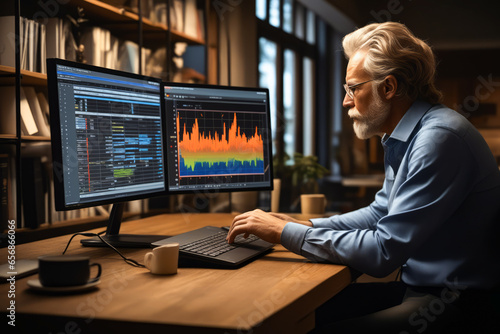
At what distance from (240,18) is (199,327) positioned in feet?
10.9

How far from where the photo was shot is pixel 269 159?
6.59 feet

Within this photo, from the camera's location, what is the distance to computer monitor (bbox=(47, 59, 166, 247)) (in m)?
1.33

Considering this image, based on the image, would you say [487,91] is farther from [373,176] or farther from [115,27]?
[115,27]

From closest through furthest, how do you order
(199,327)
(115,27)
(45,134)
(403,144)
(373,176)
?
(199,327) → (403,144) → (45,134) → (115,27) → (373,176)

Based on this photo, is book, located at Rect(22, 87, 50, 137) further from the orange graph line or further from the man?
the man

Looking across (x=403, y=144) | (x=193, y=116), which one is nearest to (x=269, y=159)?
(x=193, y=116)

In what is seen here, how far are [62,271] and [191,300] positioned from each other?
0.88 ft

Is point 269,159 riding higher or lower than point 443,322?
higher

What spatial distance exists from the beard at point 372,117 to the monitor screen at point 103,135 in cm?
66

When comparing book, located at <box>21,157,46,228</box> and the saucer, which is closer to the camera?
the saucer

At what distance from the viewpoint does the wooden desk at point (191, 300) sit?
34.9 inches

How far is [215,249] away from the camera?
1407 millimetres

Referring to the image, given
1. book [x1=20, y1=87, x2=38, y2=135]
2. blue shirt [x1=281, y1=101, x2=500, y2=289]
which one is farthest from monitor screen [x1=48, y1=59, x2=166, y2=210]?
book [x1=20, y1=87, x2=38, y2=135]

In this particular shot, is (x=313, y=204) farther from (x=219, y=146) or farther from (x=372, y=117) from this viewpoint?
(x=372, y=117)
